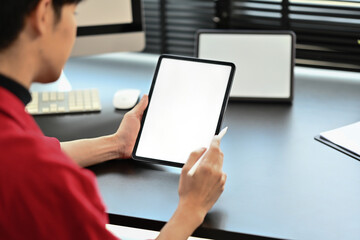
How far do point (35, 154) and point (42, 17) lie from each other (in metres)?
0.20

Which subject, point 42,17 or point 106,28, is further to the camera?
point 106,28

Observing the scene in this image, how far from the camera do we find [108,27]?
68.4 inches

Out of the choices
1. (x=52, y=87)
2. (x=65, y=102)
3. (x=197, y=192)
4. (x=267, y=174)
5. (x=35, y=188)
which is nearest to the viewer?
(x=35, y=188)

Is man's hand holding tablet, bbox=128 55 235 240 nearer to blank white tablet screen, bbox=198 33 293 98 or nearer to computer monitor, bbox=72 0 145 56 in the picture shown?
blank white tablet screen, bbox=198 33 293 98

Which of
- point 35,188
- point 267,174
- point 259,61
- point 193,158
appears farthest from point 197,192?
point 259,61

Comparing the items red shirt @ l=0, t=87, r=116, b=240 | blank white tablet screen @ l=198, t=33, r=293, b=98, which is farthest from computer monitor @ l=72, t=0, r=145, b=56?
red shirt @ l=0, t=87, r=116, b=240

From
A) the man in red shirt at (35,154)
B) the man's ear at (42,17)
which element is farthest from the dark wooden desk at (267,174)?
the man's ear at (42,17)

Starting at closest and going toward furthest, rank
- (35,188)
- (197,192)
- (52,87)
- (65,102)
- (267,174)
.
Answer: (35,188)
(197,192)
(267,174)
(65,102)
(52,87)

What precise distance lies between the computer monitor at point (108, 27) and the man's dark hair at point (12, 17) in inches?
36.1

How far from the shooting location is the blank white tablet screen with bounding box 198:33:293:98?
1599 millimetres

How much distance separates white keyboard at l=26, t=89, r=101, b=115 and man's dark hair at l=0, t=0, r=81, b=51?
0.76 m

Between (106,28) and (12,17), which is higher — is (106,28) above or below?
below

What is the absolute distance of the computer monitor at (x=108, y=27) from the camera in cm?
172

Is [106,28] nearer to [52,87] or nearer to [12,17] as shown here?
[52,87]
